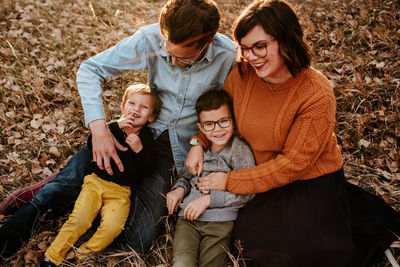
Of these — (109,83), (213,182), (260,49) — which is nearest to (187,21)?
(260,49)

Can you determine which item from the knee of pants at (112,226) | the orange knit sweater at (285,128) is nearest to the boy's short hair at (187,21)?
the orange knit sweater at (285,128)

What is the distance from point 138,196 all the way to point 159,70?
1355 millimetres

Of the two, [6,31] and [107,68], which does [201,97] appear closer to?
[107,68]

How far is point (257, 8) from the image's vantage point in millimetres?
2021

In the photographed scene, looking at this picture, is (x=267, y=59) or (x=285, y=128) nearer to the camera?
(x=267, y=59)

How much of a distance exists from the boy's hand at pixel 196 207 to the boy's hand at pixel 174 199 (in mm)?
143

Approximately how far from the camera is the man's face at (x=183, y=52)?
7.61 feet

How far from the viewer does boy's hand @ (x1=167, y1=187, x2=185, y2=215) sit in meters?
2.61

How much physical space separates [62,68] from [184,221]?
373cm

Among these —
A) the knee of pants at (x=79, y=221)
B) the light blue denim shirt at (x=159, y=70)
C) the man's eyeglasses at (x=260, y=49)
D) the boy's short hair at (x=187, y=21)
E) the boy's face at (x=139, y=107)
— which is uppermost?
the boy's short hair at (x=187, y=21)

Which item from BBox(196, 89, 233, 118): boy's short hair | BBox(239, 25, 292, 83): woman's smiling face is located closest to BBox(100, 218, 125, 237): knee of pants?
BBox(196, 89, 233, 118): boy's short hair

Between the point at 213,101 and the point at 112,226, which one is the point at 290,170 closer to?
the point at 213,101

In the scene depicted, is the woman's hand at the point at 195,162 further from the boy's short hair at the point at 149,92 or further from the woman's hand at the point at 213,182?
the boy's short hair at the point at 149,92

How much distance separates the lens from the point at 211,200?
249 cm
